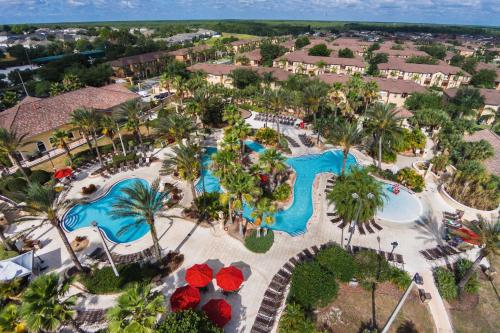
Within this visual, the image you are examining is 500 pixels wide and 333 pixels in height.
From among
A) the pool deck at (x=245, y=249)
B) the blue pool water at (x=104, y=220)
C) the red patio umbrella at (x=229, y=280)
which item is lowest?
the blue pool water at (x=104, y=220)

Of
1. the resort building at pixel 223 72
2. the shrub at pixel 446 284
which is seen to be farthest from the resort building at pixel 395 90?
the shrub at pixel 446 284

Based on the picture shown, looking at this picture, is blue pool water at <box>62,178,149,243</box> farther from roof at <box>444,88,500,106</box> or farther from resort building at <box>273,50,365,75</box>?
roof at <box>444,88,500,106</box>

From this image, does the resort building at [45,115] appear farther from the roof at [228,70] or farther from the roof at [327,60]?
the roof at [327,60]

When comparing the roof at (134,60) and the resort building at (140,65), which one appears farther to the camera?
the resort building at (140,65)

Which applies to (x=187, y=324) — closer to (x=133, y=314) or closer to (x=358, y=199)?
(x=133, y=314)

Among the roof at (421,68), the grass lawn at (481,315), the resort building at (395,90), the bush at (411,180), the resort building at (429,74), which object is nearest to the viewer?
the grass lawn at (481,315)

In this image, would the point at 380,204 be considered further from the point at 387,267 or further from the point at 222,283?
the point at 222,283
